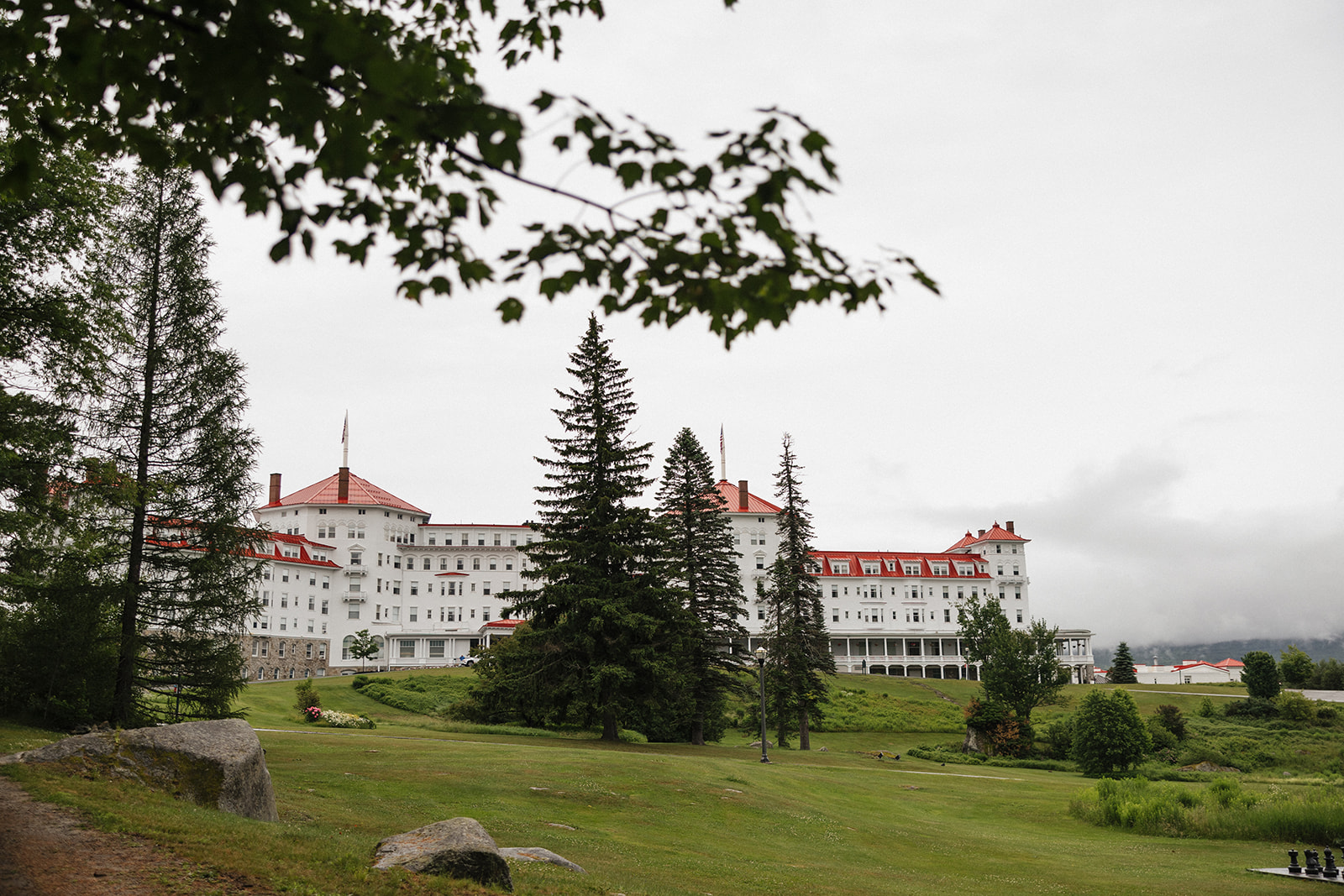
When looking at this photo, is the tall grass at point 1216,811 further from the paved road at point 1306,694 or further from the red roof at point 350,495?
the red roof at point 350,495

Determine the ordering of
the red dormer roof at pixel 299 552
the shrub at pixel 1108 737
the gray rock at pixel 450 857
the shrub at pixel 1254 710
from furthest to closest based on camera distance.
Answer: the red dormer roof at pixel 299 552
the shrub at pixel 1254 710
the shrub at pixel 1108 737
the gray rock at pixel 450 857

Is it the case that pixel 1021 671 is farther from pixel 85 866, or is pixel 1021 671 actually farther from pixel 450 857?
pixel 85 866

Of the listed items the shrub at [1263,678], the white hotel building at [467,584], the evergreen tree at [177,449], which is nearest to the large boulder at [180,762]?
the evergreen tree at [177,449]

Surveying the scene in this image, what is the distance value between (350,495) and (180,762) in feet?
285

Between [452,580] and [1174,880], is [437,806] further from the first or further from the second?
[452,580]

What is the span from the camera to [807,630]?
46344 millimetres

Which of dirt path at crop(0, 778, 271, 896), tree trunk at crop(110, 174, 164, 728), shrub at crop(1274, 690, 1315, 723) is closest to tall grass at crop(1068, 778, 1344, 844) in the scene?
dirt path at crop(0, 778, 271, 896)

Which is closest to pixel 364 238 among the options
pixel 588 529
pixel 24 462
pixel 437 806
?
pixel 437 806

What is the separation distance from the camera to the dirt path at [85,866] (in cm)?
765

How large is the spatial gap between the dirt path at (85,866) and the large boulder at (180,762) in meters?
2.54

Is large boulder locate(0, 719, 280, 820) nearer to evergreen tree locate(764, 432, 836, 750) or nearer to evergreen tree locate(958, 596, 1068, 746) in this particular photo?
evergreen tree locate(764, 432, 836, 750)

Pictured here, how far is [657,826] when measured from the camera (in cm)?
1869

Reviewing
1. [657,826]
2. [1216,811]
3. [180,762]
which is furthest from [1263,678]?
[180,762]

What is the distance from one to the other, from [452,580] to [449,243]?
320ft
